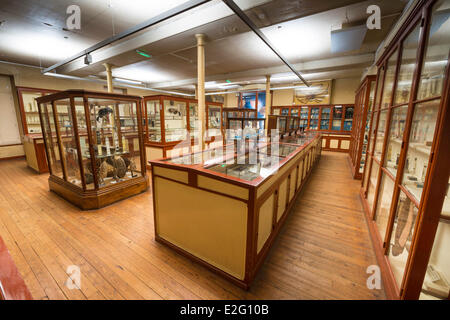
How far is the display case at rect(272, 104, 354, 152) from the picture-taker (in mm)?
8960

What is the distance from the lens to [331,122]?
934cm

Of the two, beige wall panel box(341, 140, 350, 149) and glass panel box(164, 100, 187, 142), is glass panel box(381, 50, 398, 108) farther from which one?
beige wall panel box(341, 140, 350, 149)

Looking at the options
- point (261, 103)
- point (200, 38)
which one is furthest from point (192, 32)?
point (261, 103)

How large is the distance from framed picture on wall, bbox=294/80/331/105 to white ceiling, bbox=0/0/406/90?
349 cm

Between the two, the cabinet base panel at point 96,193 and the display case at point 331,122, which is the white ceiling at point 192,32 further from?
the display case at point 331,122

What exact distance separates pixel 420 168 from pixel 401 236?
744 millimetres

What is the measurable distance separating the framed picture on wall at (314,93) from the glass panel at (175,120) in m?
6.57

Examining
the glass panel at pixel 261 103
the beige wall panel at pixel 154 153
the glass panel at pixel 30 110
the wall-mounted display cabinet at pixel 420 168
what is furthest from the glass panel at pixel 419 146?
the glass panel at pixel 30 110

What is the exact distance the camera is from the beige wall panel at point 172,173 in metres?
2.10

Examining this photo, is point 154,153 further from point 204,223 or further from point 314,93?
point 314,93

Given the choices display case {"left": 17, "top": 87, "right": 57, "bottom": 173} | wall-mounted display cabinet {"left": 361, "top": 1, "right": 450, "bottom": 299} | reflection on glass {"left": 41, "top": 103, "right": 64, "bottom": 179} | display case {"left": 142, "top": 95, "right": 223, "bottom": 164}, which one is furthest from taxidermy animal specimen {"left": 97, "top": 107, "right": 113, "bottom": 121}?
wall-mounted display cabinet {"left": 361, "top": 1, "right": 450, "bottom": 299}

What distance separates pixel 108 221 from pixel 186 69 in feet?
21.5
